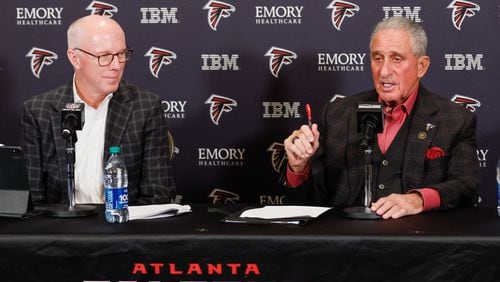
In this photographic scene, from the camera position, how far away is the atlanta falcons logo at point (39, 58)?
14.3ft

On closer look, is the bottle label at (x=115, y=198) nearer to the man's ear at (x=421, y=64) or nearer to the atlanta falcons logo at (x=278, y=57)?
the man's ear at (x=421, y=64)

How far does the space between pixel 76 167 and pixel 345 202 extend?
116 cm

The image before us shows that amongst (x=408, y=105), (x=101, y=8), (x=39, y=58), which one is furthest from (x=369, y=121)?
(x=39, y=58)

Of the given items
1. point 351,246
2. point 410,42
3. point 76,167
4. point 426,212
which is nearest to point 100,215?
point 76,167

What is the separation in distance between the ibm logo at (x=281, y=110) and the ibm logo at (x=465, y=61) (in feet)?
2.73

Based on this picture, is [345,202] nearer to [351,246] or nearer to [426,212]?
[426,212]

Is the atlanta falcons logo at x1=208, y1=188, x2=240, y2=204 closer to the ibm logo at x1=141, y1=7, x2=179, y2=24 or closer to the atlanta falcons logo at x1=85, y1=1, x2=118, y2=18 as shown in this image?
the ibm logo at x1=141, y1=7, x2=179, y2=24

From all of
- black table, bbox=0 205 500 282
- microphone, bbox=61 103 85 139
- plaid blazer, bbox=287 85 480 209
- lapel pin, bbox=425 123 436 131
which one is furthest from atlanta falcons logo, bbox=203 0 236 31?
black table, bbox=0 205 500 282

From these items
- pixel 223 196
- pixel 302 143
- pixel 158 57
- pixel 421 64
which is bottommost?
pixel 223 196

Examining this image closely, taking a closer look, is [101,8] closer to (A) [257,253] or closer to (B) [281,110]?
(B) [281,110]

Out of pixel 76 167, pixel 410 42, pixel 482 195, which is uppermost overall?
pixel 410 42

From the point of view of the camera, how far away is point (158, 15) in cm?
430

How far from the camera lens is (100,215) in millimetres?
2748

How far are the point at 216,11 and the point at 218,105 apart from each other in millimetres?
508
